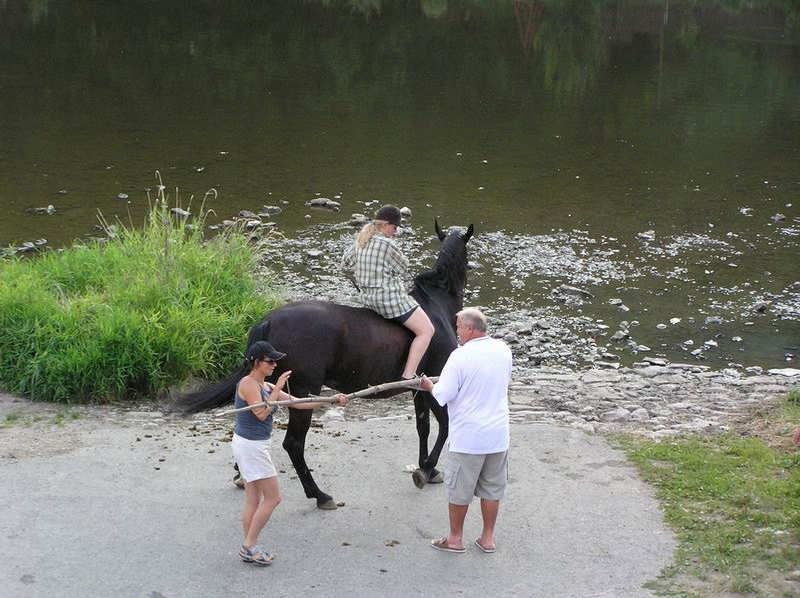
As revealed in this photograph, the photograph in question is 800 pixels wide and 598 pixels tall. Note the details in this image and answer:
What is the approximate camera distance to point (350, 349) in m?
8.45

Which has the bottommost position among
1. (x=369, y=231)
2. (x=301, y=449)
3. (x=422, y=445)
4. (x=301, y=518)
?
(x=301, y=518)

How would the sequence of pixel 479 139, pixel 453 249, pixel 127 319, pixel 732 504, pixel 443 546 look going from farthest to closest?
pixel 479 139 → pixel 127 319 → pixel 453 249 → pixel 732 504 → pixel 443 546

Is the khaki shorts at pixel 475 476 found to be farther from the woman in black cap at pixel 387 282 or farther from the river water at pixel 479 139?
the river water at pixel 479 139

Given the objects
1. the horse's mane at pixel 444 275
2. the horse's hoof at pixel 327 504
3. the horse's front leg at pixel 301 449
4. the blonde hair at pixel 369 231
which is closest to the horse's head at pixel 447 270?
the horse's mane at pixel 444 275

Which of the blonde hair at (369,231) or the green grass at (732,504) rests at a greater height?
the blonde hair at (369,231)

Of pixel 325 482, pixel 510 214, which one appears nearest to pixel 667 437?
pixel 325 482

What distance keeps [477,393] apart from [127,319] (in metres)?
4.78

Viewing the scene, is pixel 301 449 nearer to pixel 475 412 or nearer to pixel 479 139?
pixel 475 412

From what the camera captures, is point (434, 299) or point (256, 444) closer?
point (256, 444)

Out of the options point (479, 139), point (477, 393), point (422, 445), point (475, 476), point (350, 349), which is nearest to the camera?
point (477, 393)

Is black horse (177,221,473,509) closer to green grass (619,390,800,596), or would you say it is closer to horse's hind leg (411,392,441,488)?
horse's hind leg (411,392,441,488)

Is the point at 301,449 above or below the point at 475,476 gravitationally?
below

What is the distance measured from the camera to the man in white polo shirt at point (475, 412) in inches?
287

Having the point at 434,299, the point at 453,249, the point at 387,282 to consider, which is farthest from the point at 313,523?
the point at 453,249
